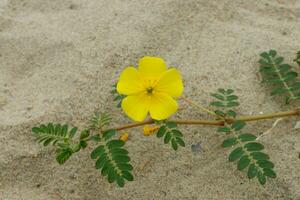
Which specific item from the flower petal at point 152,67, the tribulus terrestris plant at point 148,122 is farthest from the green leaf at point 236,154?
the flower petal at point 152,67

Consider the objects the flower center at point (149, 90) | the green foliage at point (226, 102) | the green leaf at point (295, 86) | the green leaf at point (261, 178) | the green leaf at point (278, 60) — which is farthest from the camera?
the green leaf at point (278, 60)

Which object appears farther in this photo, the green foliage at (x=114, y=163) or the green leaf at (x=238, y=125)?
the green leaf at (x=238, y=125)

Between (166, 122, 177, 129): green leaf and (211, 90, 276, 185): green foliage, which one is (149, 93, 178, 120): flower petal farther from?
(211, 90, 276, 185): green foliage

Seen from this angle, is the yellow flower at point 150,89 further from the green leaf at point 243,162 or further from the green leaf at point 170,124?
the green leaf at point 243,162

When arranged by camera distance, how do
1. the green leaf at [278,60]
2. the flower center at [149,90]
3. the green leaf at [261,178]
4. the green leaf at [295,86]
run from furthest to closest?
the green leaf at [278,60], the green leaf at [295,86], the flower center at [149,90], the green leaf at [261,178]

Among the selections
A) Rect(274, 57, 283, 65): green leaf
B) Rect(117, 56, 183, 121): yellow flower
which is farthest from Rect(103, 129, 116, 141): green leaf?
Rect(274, 57, 283, 65): green leaf

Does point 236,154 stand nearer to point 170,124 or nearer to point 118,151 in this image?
point 170,124
